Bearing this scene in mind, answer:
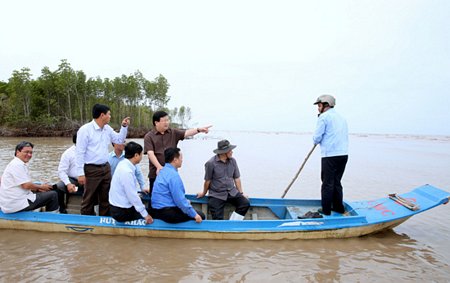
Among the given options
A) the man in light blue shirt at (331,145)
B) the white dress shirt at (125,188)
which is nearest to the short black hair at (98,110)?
the white dress shirt at (125,188)

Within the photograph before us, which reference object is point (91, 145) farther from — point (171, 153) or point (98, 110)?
point (171, 153)

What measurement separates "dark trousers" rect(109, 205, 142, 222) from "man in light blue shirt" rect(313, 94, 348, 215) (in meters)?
3.18

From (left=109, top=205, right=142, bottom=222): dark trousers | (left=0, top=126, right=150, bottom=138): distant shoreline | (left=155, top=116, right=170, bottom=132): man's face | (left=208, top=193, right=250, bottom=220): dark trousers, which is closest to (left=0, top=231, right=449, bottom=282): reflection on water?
(left=109, top=205, right=142, bottom=222): dark trousers

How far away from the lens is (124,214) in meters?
4.61

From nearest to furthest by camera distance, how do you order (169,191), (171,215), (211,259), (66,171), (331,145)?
(211,259), (169,191), (171,215), (331,145), (66,171)

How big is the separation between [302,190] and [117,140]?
6.71 m

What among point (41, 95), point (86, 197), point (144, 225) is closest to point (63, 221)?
point (86, 197)

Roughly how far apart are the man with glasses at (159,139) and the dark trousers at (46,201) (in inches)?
66.3

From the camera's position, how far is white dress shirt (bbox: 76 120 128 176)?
4746 mm

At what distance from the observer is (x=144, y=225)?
4.73m

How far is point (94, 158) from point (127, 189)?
1021 millimetres

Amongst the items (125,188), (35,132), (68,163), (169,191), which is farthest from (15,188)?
(35,132)

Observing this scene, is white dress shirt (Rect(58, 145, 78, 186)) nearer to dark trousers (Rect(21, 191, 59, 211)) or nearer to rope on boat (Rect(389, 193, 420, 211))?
dark trousers (Rect(21, 191, 59, 211))

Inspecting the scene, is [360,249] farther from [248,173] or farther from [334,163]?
[248,173]
